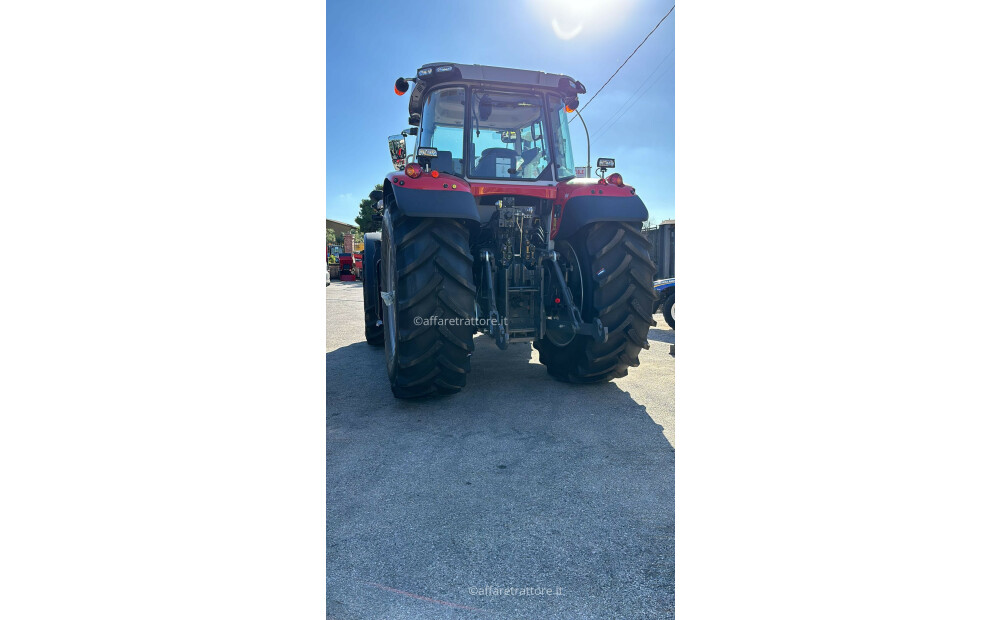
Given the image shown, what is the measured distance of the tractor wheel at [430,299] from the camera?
2611 millimetres

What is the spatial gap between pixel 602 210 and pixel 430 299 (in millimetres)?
1294

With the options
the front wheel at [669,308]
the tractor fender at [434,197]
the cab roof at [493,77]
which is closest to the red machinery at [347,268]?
the front wheel at [669,308]

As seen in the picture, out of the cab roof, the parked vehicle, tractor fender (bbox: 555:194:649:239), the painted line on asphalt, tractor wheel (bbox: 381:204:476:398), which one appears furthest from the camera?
the parked vehicle

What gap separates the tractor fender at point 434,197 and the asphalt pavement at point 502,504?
1.25m

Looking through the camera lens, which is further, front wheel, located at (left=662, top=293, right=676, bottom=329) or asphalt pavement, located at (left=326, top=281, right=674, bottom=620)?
front wheel, located at (left=662, top=293, right=676, bottom=329)

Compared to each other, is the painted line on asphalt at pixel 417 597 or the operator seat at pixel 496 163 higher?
the operator seat at pixel 496 163

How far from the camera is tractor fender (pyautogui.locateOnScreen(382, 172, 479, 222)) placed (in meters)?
2.63

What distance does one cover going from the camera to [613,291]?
2.94m

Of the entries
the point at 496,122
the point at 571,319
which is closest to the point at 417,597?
the point at 571,319

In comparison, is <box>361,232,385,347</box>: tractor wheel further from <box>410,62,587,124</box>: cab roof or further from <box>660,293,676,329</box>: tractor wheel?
<box>660,293,676,329</box>: tractor wheel

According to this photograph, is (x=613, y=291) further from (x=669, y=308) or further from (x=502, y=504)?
(x=669, y=308)

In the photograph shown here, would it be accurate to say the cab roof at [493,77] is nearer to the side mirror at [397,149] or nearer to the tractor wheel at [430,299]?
the side mirror at [397,149]

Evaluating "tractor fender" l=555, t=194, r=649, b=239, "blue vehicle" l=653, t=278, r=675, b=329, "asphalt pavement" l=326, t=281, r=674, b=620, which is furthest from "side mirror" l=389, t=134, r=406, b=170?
"blue vehicle" l=653, t=278, r=675, b=329

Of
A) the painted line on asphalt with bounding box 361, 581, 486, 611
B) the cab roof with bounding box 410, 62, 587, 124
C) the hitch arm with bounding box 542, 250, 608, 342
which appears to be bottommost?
the painted line on asphalt with bounding box 361, 581, 486, 611
